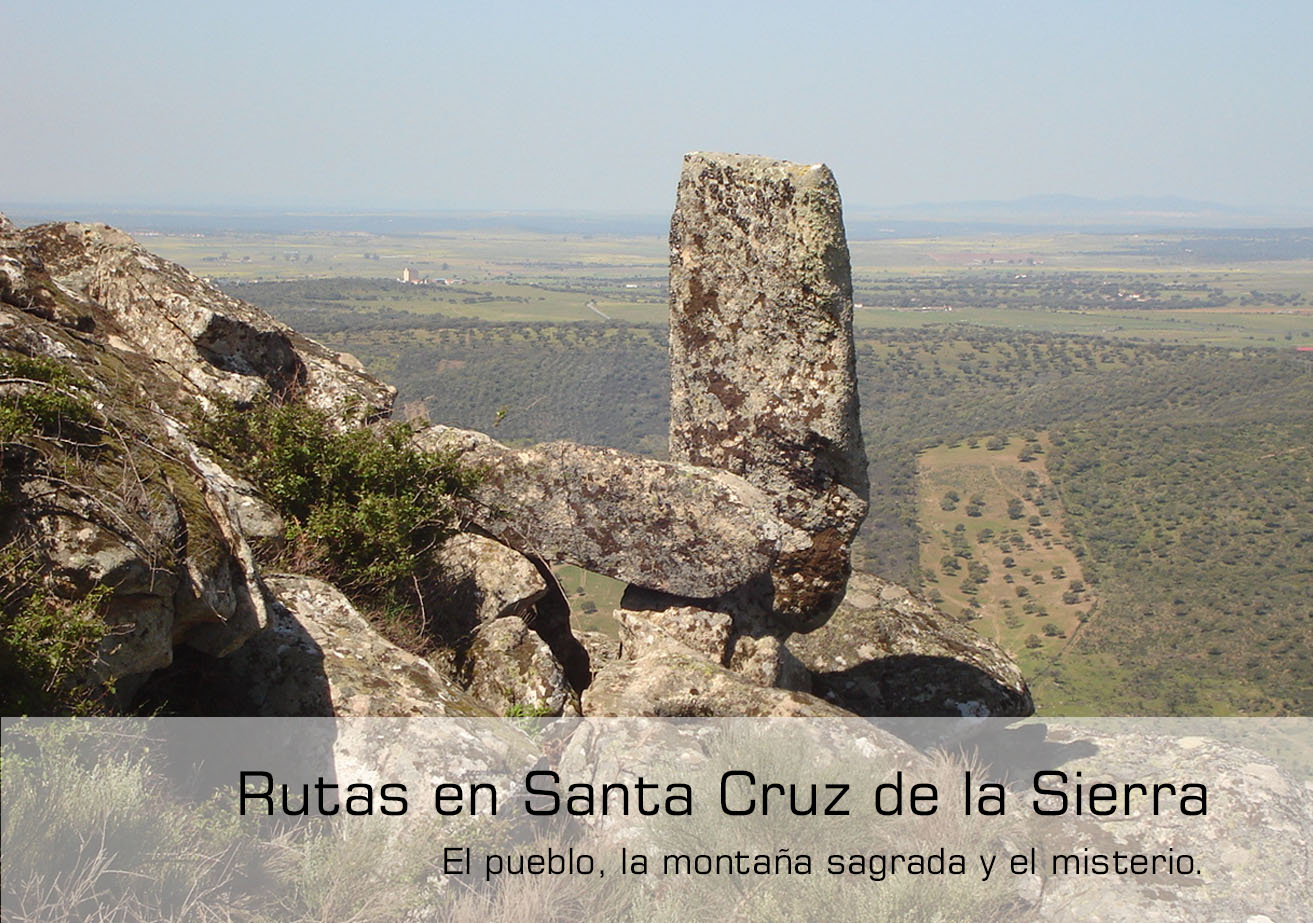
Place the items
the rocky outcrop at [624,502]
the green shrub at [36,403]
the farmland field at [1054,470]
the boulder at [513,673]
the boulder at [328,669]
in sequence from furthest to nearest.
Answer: the farmland field at [1054,470] → the boulder at [513,673] → the rocky outcrop at [624,502] → the boulder at [328,669] → the green shrub at [36,403]

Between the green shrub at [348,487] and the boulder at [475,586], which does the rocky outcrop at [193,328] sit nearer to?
the green shrub at [348,487]

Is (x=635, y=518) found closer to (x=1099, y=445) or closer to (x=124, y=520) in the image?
(x=124, y=520)

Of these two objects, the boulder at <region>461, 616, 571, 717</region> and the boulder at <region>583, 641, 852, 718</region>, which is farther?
the boulder at <region>461, 616, 571, 717</region>

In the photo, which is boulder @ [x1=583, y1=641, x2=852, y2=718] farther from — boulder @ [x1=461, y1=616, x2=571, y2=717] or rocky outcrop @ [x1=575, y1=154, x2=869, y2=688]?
rocky outcrop @ [x1=575, y1=154, x2=869, y2=688]

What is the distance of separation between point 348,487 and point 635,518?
2491mm

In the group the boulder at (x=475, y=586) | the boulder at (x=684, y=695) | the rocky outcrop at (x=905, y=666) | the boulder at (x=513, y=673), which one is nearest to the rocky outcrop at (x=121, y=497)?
the boulder at (x=475, y=586)

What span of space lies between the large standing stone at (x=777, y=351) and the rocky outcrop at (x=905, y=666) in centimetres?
113

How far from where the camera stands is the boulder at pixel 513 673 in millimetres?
7840

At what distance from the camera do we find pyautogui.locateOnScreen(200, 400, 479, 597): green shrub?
8.54m

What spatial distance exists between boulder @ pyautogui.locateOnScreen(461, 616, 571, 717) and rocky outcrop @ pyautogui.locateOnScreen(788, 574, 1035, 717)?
3158mm

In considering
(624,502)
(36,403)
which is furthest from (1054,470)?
(36,403)

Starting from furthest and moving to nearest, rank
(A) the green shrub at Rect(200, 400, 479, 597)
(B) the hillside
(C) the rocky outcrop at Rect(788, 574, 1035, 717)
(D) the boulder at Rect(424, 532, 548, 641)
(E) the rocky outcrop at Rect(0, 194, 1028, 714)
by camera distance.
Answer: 1. (B) the hillside
2. (C) the rocky outcrop at Rect(788, 574, 1035, 717)
3. (D) the boulder at Rect(424, 532, 548, 641)
4. (A) the green shrub at Rect(200, 400, 479, 597)
5. (E) the rocky outcrop at Rect(0, 194, 1028, 714)

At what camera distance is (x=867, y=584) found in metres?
11.9

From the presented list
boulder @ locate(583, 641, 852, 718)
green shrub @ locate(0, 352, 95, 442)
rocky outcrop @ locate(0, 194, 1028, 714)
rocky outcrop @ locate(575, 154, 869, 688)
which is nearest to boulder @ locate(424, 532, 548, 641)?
rocky outcrop @ locate(0, 194, 1028, 714)
